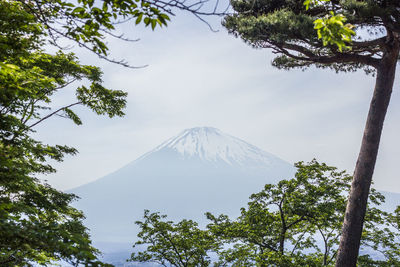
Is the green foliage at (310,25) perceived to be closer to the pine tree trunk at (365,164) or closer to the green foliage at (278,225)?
the pine tree trunk at (365,164)

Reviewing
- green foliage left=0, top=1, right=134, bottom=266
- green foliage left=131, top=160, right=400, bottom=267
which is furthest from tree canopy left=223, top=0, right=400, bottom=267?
green foliage left=0, top=1, right=134, bottom=266

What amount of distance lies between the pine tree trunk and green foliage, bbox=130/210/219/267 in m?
5.11

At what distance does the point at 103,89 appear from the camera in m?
8.20

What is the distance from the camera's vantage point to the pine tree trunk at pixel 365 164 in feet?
18.4

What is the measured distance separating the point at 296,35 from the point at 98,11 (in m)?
5.06

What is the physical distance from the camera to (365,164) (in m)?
5.82

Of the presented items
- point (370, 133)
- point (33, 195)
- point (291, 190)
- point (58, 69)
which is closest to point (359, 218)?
point (370, 133)

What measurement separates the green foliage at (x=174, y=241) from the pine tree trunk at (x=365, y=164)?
5107mm

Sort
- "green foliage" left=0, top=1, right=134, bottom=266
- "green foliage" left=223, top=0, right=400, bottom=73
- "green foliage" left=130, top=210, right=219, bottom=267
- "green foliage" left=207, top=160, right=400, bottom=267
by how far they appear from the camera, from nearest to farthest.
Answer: "green foliage" left=0, top=1, right=134, bottom=266 < "green foliage" left=223, top=0, right=400, bottom=73 < "green foliage" left=207, top=160, right=400, bottom=267 < "green foliage" left=130, top=210, right=219, bottom=267

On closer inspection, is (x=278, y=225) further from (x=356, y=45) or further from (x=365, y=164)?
(x=356, y=45)

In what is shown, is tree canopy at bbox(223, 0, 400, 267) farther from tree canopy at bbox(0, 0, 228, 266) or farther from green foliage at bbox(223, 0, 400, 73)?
tree canopy at bbox(0, 0, 228, 266)

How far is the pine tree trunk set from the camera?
5.60 meters

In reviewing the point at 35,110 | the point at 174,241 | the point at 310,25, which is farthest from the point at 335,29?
the point at 174,241

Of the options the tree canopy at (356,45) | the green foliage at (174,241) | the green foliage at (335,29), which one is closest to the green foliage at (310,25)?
the tree canopy at (356,45)
